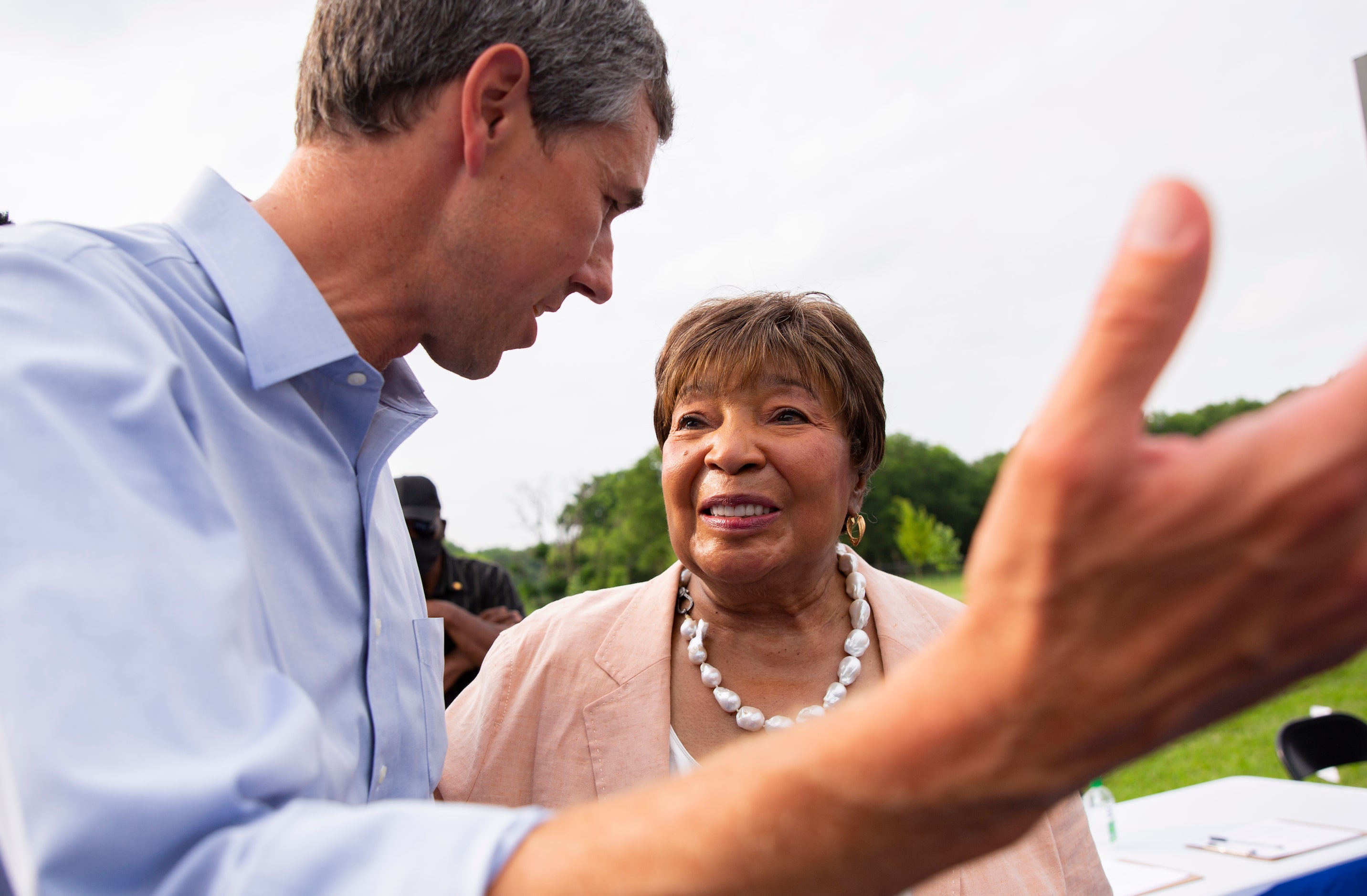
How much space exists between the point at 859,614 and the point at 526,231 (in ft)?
5.23

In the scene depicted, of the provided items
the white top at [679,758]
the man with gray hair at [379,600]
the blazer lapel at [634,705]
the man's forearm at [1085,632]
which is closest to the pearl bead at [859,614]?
the blazer lapel at [634,705]

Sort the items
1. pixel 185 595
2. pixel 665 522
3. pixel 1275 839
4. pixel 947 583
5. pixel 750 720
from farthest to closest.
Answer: pixel 665 522
pixel 947 583
pixel 1275 839
pixel 750 720
pixel 185 595

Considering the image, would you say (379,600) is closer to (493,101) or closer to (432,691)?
(432,691)

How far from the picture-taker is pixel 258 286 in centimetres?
131

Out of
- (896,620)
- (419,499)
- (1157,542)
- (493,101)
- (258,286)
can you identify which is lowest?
(896,620)

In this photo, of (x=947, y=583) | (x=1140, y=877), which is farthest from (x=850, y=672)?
(x=947, y=583)

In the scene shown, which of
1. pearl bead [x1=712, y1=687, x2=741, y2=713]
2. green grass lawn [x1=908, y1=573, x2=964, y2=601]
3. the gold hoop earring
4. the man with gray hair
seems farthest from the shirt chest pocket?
the gold hoop earring

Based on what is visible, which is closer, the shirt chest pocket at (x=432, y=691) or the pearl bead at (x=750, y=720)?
the shirt chest pocket at (x=432, y=691)

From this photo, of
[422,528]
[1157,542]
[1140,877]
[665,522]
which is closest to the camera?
[1157,542]

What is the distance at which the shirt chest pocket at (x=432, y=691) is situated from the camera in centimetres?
161

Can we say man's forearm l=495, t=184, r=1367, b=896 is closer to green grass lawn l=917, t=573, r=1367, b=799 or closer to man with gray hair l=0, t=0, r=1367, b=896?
man with gray hair l=0, t=0, r=1367, b=896

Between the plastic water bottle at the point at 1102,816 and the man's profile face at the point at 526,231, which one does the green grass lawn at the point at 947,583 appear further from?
the plastic water bottle at the point at 1102,816

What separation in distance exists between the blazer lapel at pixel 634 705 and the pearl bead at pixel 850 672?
498 millimetres

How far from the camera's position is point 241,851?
2.23 feet
